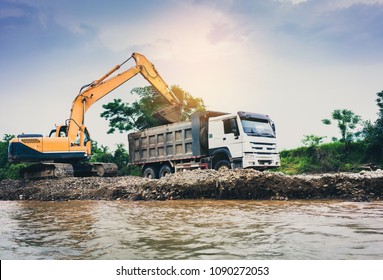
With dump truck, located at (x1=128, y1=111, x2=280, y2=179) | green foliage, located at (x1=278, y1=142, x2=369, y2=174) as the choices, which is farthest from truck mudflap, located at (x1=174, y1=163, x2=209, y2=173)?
green foliage, located at (x1=278, y1=142, x2=369, y2=174)

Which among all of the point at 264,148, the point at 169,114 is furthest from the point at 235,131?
the point at 169,114

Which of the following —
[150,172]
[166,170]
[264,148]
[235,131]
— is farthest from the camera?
[150,172]

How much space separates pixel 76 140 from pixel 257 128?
188 inches

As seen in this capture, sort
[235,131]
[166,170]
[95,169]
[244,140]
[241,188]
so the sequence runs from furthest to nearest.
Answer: [166,170] < [95,169] < [235,131] < [244,140] < [241,188]

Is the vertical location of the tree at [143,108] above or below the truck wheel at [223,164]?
above

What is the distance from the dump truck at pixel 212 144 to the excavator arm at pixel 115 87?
2.61 ft

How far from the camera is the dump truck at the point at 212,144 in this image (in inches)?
364

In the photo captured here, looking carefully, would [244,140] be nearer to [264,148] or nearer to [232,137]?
[232,137]

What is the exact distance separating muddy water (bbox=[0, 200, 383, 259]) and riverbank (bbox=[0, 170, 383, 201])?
77cm

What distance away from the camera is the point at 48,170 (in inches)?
388

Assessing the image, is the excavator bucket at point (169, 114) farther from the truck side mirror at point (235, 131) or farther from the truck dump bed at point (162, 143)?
the truck side mirror at point (235, 131)

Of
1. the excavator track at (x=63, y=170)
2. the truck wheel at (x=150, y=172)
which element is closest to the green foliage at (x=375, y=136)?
the truck wheel at (x=150, y=172)
